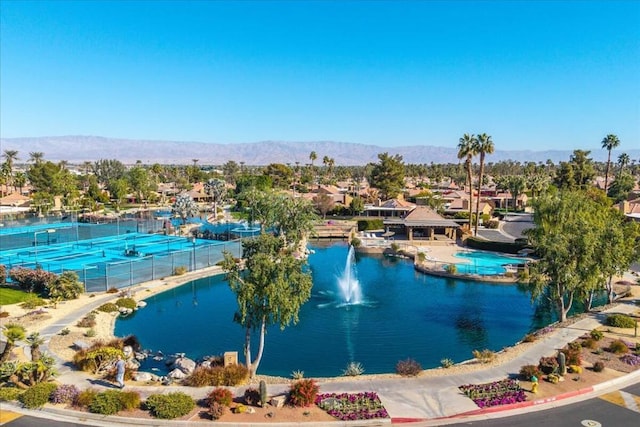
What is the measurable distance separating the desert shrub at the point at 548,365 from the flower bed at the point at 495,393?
1728mm

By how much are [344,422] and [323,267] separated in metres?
32.9

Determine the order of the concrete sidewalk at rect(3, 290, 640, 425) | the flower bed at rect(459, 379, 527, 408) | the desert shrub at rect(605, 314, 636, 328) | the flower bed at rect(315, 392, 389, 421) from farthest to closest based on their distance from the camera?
the desert shrub at rect(605, 314, 636, 328) → the flower bed at rect(459, 379, 527, 408) → the concrete sidewalk at rect(3, 290, 640, 425) → the flower bed at rect(315, 392, 389, 421)

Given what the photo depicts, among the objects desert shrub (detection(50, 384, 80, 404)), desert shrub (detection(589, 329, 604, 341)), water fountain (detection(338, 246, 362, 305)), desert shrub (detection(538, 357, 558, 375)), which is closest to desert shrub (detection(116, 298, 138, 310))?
water fountain (detection(338, 246, 362, 305))

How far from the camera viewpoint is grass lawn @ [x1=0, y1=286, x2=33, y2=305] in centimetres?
3302

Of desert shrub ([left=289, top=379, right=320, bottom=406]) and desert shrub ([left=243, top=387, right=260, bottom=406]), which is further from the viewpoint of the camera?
desert shrub ([left=243, top=387, right=260, bottom=406])

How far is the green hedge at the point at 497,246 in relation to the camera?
56.7m

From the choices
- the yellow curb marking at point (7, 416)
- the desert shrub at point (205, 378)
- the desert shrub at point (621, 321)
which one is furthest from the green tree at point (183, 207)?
the desert shrub at point (621, 321)

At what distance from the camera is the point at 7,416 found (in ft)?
55.4

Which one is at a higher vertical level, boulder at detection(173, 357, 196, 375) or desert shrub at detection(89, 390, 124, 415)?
desert shrub at detection(89, 390, 124, 415)

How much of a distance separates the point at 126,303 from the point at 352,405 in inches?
851

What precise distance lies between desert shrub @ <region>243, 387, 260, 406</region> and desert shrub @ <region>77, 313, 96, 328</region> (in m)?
14.9

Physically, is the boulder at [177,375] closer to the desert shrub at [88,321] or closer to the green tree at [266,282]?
the green tree at [266,282]

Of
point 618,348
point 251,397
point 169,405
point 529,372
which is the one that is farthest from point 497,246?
point 169,405

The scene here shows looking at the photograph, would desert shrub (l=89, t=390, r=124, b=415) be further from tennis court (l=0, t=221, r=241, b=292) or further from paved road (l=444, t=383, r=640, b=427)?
tennis court (l=0, t=221, r=241, b=292)
